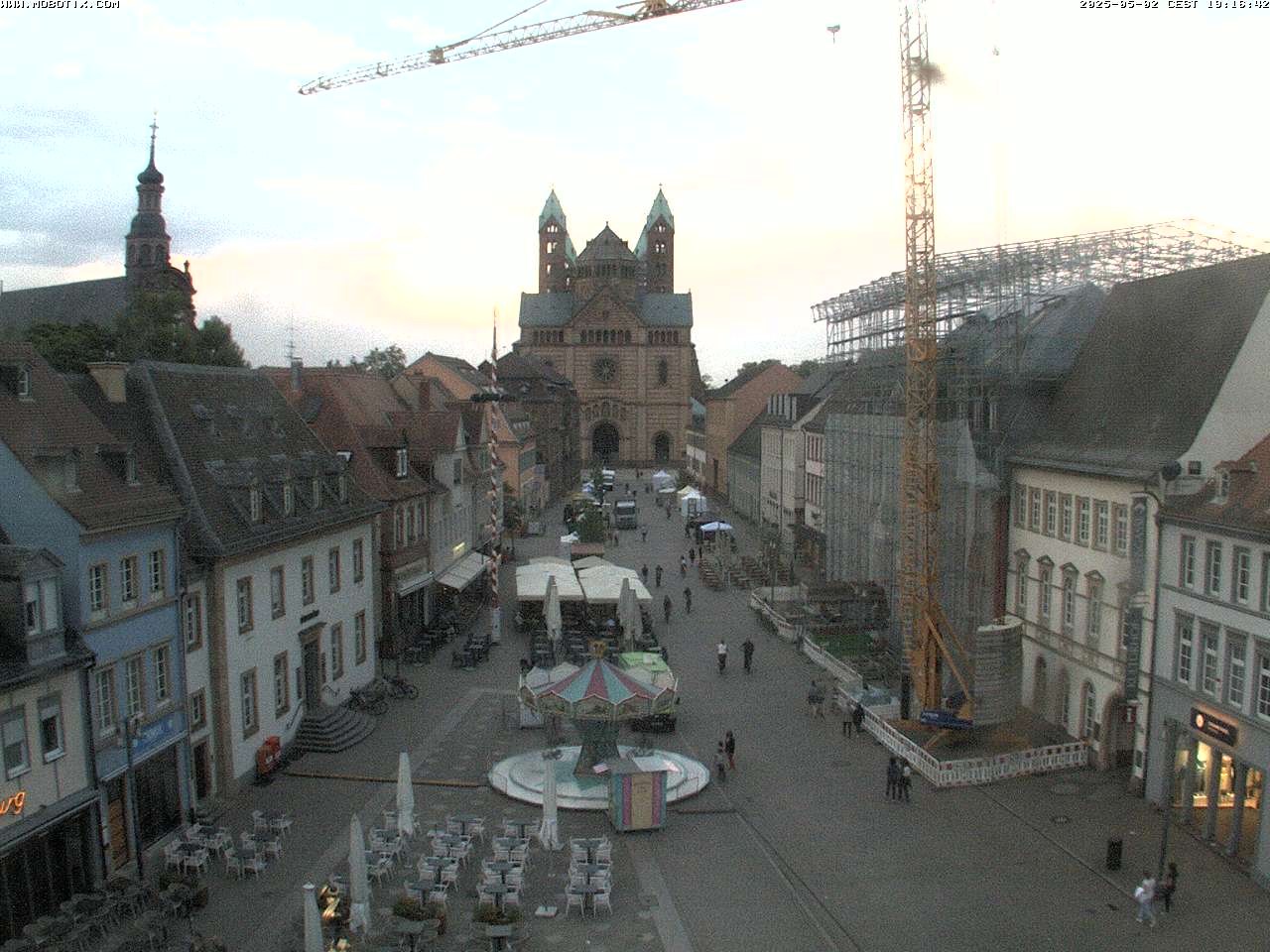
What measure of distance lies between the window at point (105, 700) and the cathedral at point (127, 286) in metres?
64.8

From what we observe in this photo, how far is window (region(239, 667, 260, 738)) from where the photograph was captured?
25.7 metres

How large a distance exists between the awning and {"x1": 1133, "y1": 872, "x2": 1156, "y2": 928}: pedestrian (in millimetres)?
29045

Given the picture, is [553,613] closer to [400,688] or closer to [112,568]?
[400,688]

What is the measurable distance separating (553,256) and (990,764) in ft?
458

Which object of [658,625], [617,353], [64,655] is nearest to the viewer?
[64,655]

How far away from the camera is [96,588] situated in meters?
20.3

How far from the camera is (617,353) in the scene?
131m

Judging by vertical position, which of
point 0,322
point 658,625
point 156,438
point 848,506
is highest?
point 0,322

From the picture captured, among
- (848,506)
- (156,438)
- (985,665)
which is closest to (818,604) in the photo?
(848,506)

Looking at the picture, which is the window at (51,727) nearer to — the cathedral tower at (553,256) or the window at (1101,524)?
the window at (1101,524)

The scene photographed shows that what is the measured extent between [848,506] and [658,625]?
9442 mm

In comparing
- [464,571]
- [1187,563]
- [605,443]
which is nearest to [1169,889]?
[1187,563]

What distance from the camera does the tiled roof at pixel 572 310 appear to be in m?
132

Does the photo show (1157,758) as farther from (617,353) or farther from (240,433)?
(617,353)
